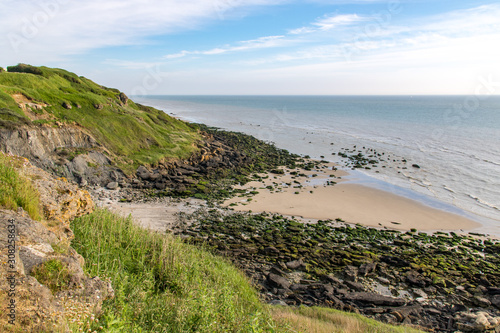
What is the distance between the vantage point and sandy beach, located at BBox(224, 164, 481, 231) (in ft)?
76.8

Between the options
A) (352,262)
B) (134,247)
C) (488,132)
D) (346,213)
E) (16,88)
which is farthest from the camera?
(488,132)

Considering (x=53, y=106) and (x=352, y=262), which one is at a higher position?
(x=53, y=106)

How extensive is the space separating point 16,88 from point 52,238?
30055mm

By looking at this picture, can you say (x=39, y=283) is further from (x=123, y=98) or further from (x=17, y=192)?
(x=123, y=98)

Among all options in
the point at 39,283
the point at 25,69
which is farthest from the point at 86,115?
the point at 39,283

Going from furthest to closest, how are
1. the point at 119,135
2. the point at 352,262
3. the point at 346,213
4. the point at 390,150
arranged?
the point at 390,150 < the point at 119,135 < the point at 346,213 < the point at 352,262

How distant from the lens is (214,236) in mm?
18906

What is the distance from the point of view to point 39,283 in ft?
17.4

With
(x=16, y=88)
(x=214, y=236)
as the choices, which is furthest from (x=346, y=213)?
(x=16, y=88)

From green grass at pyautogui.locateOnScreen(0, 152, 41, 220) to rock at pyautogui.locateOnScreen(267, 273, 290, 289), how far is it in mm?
9588

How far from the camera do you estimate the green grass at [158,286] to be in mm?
6332

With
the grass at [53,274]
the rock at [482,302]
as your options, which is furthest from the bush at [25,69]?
the rock at [482,302]

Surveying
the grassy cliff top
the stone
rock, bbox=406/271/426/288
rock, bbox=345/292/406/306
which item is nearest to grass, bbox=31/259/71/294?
rock, bbox=345/292/406/306

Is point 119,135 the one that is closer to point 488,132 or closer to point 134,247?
point 134,247
